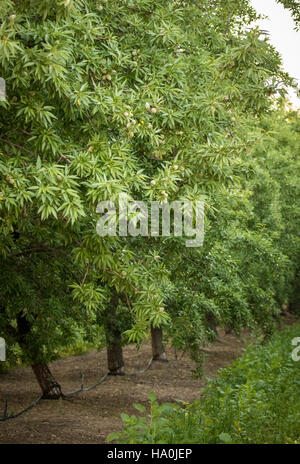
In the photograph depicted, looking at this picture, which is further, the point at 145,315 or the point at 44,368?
the point at 44,368

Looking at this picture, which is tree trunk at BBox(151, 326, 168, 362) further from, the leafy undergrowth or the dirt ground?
the leafy undergrowth

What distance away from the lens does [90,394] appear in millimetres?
15586

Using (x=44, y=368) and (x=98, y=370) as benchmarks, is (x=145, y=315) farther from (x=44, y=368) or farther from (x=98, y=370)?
(x=98, y=370)

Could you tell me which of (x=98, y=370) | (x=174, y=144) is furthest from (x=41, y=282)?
(x=98, y=370)

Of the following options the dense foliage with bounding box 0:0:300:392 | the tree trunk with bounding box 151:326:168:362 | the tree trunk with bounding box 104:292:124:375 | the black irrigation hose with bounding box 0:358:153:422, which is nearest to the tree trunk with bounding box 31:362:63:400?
the black irrigation hose with bounding box 0:358:153:422

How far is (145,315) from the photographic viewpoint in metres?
5.25

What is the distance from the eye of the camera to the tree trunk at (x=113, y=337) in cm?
1344

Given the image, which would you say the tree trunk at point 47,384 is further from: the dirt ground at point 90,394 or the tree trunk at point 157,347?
the tree trunk at point 157,347

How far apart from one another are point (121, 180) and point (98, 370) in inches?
634

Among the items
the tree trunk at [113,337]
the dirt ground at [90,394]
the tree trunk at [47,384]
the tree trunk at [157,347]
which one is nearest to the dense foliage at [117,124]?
the dirt ground at [90,394]

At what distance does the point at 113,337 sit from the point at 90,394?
7.67 feet

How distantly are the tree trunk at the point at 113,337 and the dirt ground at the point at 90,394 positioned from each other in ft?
1.21

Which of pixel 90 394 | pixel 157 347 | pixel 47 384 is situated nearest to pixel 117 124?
pixel 47 384
